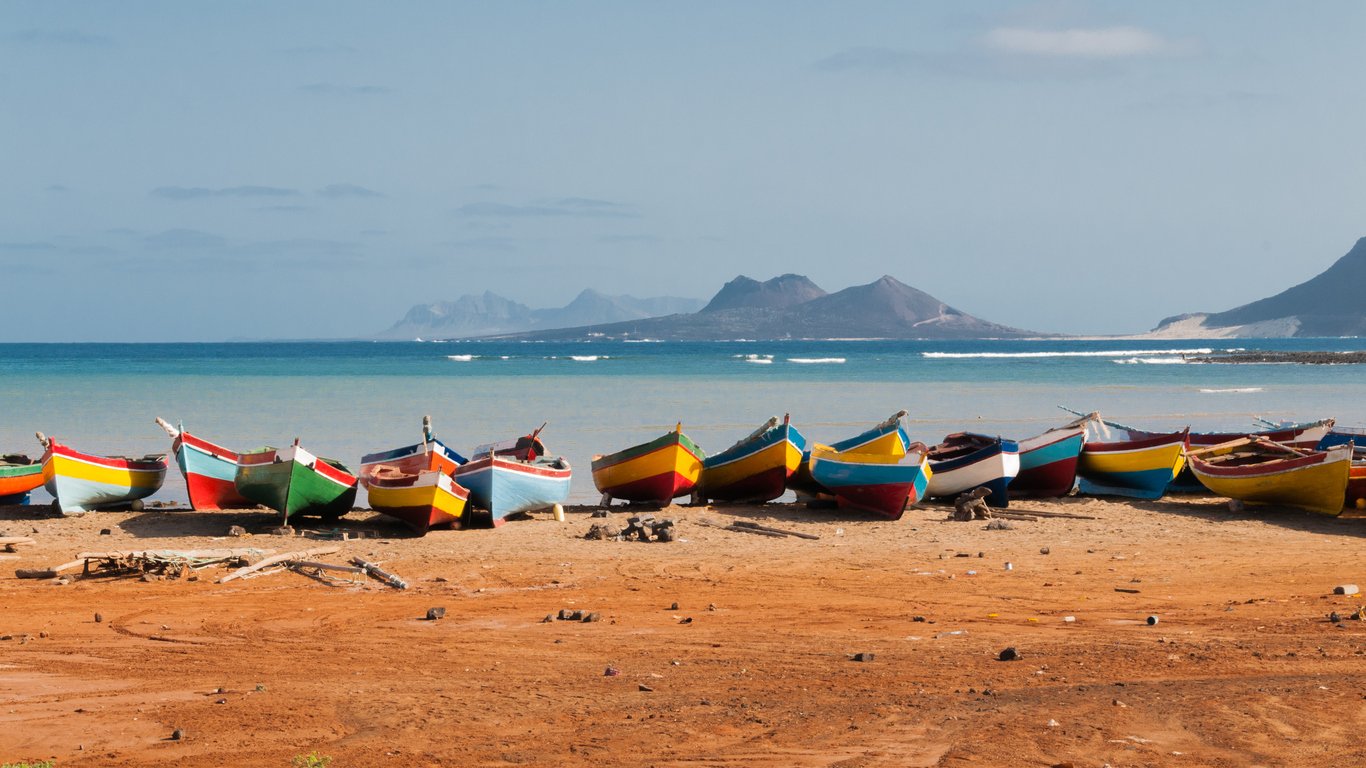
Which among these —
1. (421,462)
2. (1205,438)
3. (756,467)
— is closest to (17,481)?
(421,462)

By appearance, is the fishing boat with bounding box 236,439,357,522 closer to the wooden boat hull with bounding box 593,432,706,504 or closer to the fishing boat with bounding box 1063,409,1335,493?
the wooden boat hull with bounding box 593,432,706,504

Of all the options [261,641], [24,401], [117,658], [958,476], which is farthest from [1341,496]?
[24,401]

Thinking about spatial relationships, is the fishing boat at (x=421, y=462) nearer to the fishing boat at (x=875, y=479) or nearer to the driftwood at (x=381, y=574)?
the driftwood at (x=381, y=574)

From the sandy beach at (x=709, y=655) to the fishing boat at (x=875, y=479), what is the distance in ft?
4.87

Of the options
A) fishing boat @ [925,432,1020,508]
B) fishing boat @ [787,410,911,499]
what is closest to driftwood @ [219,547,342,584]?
fishing boat @ [787,410,911,499]

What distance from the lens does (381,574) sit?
1156 centimetres

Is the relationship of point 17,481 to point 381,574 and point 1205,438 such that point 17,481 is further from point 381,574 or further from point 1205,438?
point 1205,438

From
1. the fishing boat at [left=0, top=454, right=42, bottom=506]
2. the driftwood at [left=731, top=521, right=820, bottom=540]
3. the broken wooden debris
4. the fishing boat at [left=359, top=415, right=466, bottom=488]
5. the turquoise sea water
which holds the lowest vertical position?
the turquoise sea water

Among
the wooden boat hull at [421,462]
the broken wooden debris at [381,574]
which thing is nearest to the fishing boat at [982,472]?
the wooden boat hull at [421,462]

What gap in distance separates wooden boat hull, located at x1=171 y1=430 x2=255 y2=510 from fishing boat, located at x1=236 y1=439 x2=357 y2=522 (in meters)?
0.57

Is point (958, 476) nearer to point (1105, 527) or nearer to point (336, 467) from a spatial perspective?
point (1105, 527)

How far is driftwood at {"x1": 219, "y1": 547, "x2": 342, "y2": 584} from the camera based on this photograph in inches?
459

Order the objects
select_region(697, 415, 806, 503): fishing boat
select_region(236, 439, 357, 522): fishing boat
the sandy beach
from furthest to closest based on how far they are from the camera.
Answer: select_region(697, 415, 806, 503): fishing boat, select_region(236, 439, 357, 522): fishing boat, the sandy beach

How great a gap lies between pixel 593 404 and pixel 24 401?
19157 millimetres
